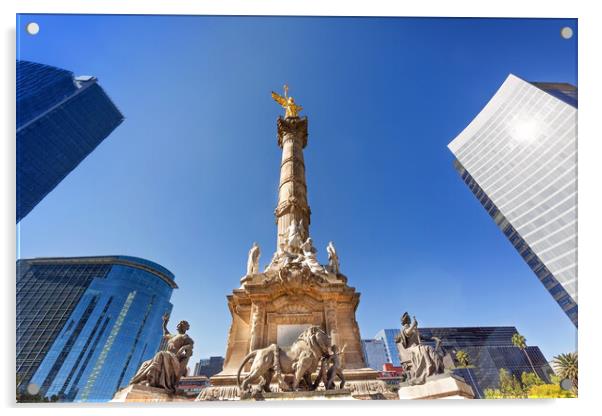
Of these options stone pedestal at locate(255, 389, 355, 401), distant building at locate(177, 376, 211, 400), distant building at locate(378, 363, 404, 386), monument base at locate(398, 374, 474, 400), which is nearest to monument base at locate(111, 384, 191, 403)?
distant building at locate(177, 376, 211, 400)

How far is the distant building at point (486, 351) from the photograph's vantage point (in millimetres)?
35562

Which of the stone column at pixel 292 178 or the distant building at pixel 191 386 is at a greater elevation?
A: the stone column at pixel 292 178

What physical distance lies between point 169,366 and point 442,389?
471cm

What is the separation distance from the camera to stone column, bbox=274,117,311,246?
11.7 meters

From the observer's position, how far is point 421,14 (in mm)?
5605

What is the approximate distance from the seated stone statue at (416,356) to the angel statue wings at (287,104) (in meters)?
12.4

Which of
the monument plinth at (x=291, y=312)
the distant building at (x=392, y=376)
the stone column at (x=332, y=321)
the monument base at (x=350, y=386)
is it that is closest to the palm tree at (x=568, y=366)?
the monument base at (x=350, y=386)

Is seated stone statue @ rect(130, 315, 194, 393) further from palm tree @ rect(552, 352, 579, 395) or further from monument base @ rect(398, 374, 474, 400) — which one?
palm tree @ rect(552, 352, 579, 395)

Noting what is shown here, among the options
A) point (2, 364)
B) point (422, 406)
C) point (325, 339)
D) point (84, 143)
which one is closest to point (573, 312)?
point (422, 406)

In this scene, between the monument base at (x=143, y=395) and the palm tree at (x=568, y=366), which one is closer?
the palm tree at (x=568, y=366)

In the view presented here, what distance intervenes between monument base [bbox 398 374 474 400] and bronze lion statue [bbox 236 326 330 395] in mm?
1605

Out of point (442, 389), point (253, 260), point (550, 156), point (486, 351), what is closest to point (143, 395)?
point (442, 389)

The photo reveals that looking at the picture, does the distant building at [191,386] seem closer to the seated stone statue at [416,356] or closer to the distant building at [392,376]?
the seated stone statue at [416,356]
